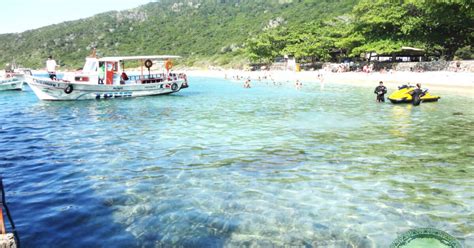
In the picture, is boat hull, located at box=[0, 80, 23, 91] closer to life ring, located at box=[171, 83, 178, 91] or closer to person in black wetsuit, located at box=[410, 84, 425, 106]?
life ring, located at box=[171, 83, 178, 91]

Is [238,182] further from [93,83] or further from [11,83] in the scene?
[11,83]

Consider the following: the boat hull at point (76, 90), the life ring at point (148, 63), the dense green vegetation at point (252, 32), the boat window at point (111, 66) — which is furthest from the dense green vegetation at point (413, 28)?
the boat window at point (111, 66)

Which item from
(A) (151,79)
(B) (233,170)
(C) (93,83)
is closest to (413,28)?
(A) (151,79)

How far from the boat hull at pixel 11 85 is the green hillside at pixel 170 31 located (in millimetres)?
58572

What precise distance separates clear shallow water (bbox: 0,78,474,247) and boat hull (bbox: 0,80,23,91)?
→ 31.4 metres

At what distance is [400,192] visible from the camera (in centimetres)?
830

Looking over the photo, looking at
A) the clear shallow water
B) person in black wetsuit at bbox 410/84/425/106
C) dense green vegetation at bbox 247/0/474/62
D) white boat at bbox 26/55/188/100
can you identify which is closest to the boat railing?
white boat at bbox 26/55/188/100

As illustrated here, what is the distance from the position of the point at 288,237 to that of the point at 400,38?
5002 cm

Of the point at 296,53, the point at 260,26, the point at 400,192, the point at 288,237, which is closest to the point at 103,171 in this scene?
the point at 288,237

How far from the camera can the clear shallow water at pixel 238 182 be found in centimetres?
646

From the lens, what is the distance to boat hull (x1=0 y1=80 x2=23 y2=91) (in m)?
45.0

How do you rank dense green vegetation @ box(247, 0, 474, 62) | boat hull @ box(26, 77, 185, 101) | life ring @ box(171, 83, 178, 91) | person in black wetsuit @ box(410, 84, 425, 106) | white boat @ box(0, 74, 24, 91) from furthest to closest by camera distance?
white boat @ box(0, 74, 24, 91), dense green vegetation @ box(247, 0, 474, 62), life ring @ box(171, 83, 178, 91), boat hull @ box(26, 77, 185, 101), person in black wetsuit @ box(410, 84, 425, 106)

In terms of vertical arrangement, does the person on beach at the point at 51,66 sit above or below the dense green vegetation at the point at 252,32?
below

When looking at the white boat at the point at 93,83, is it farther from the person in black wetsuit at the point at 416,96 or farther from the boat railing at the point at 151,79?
the person in black wetsuit at the point at 416,96
